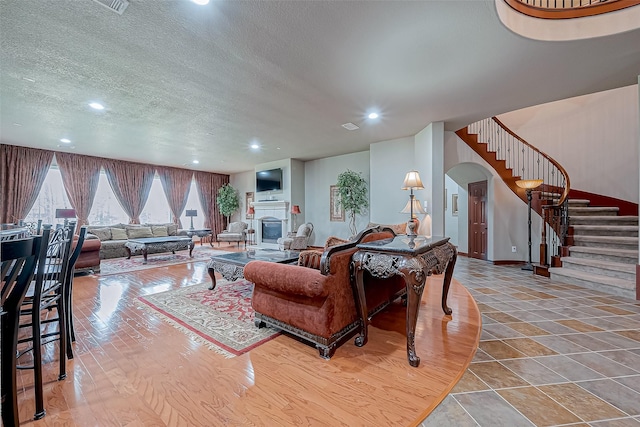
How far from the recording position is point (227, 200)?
1022cm

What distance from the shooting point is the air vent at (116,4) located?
2027 millimetres

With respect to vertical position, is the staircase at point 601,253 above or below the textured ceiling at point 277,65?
below

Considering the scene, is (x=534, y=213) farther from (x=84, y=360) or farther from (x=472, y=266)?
(x=84, y=360)

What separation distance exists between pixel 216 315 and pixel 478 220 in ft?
20.4

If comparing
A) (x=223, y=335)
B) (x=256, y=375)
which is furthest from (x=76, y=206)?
(x=256, y=375)

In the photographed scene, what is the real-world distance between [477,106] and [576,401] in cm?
397

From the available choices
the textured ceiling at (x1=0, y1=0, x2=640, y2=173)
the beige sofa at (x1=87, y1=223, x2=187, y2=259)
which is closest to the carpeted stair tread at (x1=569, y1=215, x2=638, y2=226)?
the textured ceiling at (x1=0, y1=0, x2=640, y2=173)

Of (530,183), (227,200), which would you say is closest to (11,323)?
(530,183)

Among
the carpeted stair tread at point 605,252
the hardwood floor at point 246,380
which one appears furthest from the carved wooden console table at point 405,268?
the carpeted stair tread at point 605,252

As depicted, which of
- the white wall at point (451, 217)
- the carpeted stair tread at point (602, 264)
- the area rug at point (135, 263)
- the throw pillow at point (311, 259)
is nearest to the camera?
the throw pillow at point (311, 259)

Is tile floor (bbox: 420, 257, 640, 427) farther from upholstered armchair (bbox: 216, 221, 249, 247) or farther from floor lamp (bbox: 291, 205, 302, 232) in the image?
upholstered armchair (bbox: 216, 221, 249, 247)

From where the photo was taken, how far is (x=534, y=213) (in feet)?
18.3

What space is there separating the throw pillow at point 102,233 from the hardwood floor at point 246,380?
5.22 meters

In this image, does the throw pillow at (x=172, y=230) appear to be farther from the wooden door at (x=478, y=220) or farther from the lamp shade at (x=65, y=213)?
the wooden door at (x=478, y=220)
